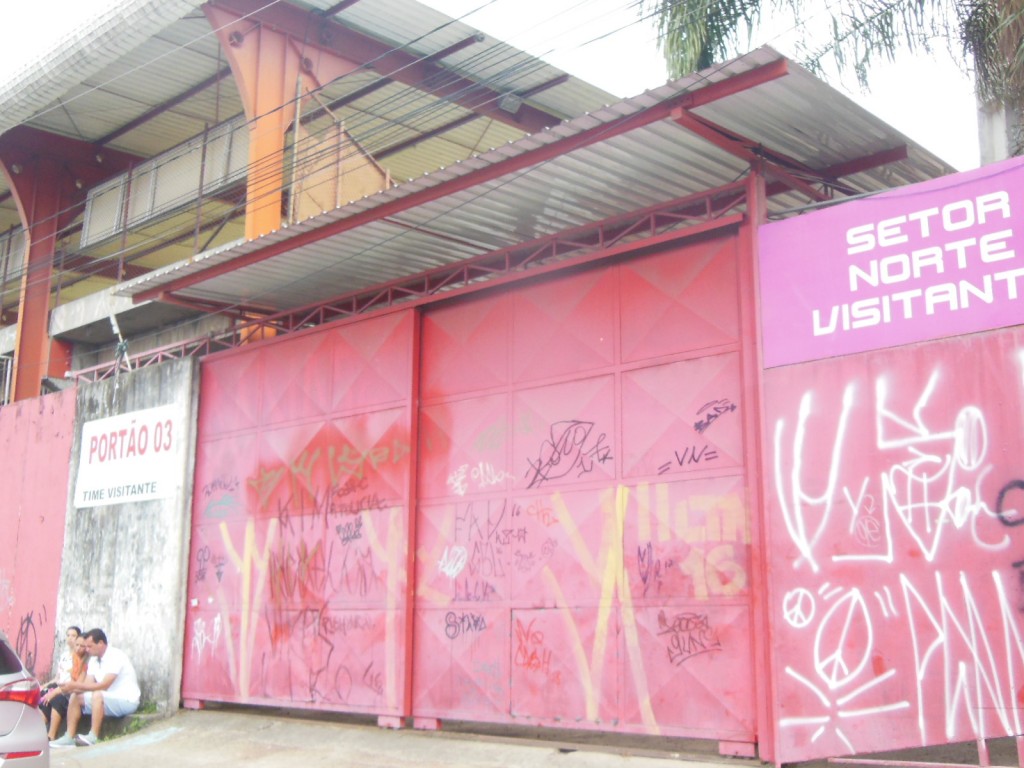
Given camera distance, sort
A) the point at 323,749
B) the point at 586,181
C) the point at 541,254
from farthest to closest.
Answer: the point at 541,254 → the point at 323,749 → the point at 586,181

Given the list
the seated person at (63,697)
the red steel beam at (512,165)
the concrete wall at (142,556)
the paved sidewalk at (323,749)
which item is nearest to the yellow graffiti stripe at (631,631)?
the paved sidewalk at (323,749)

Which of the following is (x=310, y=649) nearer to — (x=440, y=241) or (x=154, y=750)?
(x=154, y=750)

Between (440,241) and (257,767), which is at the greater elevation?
(440,241)

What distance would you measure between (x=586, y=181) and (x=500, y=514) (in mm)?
3060

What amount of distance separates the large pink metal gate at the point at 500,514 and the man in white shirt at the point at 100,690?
0.85m

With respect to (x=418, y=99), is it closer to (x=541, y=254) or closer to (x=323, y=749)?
(x=541, y=254)

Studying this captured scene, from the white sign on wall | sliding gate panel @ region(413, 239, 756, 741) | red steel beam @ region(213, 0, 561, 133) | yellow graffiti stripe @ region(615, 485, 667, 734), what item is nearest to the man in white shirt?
the white sign on wall

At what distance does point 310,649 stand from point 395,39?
831cm

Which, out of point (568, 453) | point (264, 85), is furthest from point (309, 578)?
point (264, 85)

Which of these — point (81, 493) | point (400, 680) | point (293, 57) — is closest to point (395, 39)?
point (293, 57)

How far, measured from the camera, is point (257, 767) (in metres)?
9.62

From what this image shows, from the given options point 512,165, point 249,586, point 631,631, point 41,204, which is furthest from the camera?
point 41,204

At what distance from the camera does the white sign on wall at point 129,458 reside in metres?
13.1

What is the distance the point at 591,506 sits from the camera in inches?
354
